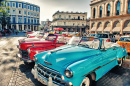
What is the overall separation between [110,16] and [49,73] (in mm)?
32892

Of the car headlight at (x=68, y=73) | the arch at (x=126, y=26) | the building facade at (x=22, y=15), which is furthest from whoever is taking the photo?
the building facade at (x=22, y=15)

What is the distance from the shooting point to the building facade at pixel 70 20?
66144mm

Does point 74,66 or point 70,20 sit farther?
point 70,20

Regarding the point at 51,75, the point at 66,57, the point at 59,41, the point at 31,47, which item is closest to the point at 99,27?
the point at 59,41

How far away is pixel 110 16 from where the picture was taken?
105 feet

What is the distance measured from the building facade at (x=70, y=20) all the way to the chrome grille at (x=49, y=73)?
205 feet

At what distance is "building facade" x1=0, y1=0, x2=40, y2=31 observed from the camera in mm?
63513

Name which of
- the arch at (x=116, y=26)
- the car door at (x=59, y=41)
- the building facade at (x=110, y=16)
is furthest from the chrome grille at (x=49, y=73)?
the arch at (x=116, y=26)

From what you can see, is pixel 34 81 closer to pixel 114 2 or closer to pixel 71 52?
pixel 71 52

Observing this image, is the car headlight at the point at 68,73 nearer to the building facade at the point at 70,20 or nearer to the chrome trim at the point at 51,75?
the chrome trim at the point at 51,75

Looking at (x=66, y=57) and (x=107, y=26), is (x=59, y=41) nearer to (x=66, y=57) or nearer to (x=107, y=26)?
(x=66, y=57)

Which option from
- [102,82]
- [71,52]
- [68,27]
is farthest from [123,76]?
[68,27]

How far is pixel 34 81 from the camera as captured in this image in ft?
15.0

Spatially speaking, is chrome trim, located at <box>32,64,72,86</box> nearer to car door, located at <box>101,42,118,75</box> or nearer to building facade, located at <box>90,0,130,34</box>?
car door, located at <box>101,42,118,75</box>
